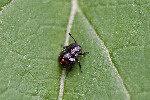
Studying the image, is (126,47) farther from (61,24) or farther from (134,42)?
(61,24)

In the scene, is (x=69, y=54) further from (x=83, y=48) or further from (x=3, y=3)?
(x=3, y=3)

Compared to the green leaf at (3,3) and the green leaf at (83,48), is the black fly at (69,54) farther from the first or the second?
the green leaf at (3,3)

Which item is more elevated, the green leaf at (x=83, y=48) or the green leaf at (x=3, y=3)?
the green leaf at (x=3, y=3)

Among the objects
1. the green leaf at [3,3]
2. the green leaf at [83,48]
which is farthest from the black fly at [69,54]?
the green leaf at [3,3]

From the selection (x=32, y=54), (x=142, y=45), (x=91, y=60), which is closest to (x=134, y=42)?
(x=142, y=45)

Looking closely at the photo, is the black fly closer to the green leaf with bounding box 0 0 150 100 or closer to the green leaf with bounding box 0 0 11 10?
the green leaf with bounding box 0 0 150 100

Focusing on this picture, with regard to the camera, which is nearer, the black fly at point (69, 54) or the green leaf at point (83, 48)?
the green leaf at point (83, 48)

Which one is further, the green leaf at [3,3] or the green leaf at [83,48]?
the green leaf at [3,3]

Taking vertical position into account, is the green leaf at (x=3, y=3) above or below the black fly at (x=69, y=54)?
above

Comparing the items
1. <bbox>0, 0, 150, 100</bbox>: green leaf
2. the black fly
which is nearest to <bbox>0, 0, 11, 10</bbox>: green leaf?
<bbox>0, 0, 150, 100</bbox>: green leaf
